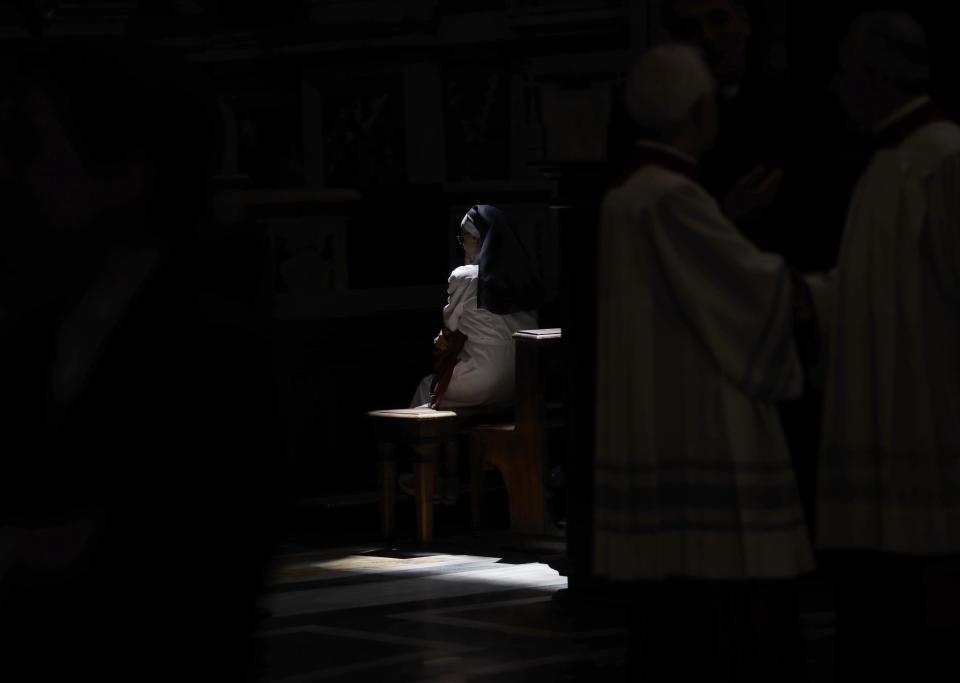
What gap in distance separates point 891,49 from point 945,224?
21.1 inches

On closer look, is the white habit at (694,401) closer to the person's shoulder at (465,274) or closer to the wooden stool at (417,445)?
the wooden stool at (417,445)

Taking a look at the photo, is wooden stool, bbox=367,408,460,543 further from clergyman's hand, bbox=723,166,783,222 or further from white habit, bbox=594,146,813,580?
white habit, bbox=594,146,813,580

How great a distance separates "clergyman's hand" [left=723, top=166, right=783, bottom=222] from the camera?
573 cm

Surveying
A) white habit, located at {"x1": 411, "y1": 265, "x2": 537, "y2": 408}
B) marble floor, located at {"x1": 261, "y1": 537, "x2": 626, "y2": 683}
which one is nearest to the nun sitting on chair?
white habit, located at {"x1": 411, "y1": 265, "x2": 537, "y2": 408}

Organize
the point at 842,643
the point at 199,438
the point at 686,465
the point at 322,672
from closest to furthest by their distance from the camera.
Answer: the point at 199,438 < the point at 686,465 < the point at 842,643 < the point at 322,672

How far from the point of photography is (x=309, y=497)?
12.0 metres

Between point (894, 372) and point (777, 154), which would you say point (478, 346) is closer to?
point (777, 154)

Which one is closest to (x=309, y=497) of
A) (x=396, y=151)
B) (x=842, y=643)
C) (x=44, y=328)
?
(x=396, y=151)

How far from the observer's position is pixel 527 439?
434 inches

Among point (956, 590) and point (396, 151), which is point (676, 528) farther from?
point (396, 151)

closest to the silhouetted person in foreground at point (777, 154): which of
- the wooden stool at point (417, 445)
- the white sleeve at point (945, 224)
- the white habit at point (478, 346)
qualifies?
the white sleeve at point (945, 224)

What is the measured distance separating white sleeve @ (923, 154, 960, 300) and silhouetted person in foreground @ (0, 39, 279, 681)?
3.14 m

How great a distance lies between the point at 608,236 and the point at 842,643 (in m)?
1.39

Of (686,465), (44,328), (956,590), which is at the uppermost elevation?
(44,328)
